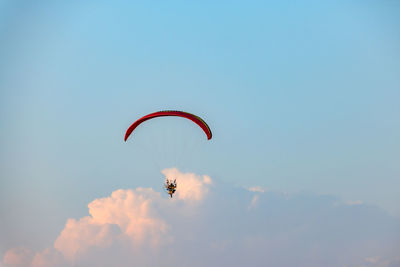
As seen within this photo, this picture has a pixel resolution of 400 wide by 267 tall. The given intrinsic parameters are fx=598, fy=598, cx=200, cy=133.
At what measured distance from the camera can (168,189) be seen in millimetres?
84312

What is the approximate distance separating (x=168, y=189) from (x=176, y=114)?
11168 mm

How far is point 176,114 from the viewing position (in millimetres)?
80625

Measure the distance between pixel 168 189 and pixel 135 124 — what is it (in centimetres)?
1029

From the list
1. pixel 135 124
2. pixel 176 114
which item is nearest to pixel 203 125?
pixel 176 114

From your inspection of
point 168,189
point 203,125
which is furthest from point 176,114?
point 168,189

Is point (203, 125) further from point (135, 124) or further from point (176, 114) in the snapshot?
point (135, 124)

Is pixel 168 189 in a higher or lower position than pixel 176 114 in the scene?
lower

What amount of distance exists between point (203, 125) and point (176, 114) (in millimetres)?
4109

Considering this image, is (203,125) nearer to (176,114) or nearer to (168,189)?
(176,114)

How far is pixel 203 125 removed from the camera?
3221 inches

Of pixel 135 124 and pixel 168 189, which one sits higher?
pixel 135 124

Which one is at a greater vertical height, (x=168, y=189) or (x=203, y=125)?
(x=203, y=125)
